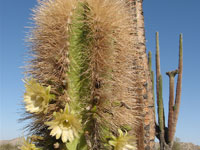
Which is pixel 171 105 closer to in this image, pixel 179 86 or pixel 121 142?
pixel 179 86

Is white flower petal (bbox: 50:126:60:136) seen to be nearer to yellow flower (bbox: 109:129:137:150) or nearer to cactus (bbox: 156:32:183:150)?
yellow flower (bbox: 109:129:137:150)

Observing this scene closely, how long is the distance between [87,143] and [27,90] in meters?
0.48

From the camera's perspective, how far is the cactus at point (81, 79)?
145cm

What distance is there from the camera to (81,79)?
1.52m

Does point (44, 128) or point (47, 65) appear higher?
point (47, 65)

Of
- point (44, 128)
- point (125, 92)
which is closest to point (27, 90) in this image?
point (44, 128)

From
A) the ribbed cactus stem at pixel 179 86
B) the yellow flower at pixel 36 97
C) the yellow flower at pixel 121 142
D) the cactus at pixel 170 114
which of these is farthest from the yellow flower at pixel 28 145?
the ribbed cactus stem at pixel 179 86

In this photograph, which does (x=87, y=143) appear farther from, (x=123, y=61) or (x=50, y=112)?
(x=123, y=61)

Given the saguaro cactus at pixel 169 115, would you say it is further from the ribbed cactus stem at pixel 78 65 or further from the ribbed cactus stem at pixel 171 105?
the ribbed cactus stem at pixel 78 65

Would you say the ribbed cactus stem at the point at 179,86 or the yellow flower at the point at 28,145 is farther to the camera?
the ribbed cactus stem at the point at 179,86

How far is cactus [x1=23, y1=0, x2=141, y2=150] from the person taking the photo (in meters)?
1.45

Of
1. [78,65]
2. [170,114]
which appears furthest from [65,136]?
[170,114]

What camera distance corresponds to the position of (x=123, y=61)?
1.66m

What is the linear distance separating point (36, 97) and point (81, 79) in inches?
11.4
